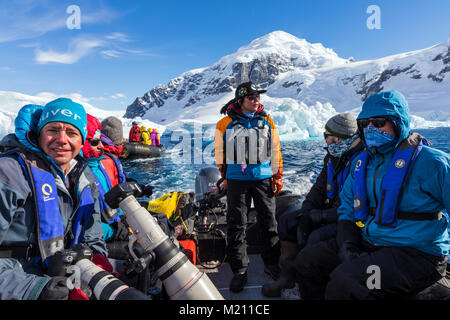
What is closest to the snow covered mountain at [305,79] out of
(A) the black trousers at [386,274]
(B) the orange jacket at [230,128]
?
(B) the orange jacket at [230,128]

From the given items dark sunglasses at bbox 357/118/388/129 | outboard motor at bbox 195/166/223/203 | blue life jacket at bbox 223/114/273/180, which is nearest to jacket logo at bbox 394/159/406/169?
dark sunglasses at bbox 357/118/388/129

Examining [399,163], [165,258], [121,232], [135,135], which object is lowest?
[121,232]

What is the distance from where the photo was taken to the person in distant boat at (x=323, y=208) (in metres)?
2.10

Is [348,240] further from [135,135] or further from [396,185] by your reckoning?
[135,135]

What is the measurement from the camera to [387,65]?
337ft

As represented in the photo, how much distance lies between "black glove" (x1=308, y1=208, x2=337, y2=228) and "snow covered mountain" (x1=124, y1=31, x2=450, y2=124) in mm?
36002

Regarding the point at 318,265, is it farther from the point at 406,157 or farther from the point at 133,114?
the point at 133,114

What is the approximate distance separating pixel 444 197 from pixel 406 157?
0.27m

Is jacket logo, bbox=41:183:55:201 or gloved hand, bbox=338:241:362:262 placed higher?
jacket logo, bbox=41:183:55:201

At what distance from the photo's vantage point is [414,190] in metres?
1.36

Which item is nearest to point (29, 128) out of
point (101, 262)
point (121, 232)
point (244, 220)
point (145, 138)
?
point (101, 262)

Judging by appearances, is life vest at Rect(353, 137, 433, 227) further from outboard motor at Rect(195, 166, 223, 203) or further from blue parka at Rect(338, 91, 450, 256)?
outboard motor at Rect(195, 166, 223, 203)

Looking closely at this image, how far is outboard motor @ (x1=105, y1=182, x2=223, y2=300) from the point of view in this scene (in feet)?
3.35

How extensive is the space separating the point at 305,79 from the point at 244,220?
112 metres
